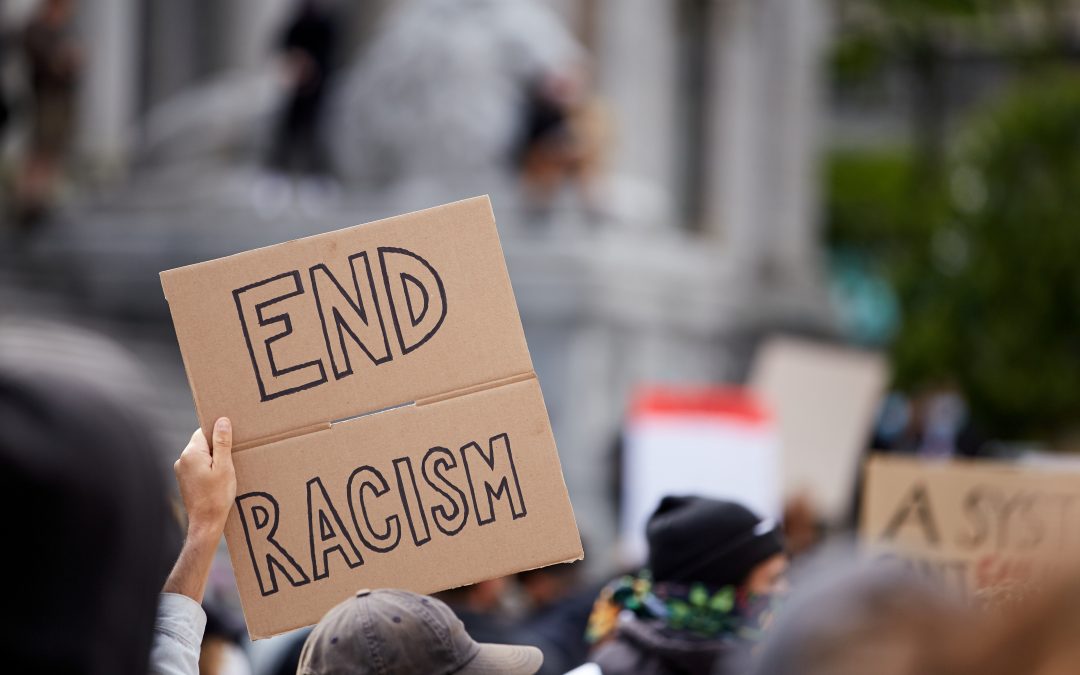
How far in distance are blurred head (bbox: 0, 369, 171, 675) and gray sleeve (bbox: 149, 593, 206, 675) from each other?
0.57 m

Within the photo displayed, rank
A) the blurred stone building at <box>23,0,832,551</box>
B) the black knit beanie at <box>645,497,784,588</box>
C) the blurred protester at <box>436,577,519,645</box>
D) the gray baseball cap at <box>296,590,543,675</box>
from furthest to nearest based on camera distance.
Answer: the blurred stone building at <box>23,0,832,551</box>
the blurred protester at <box>436,577,519,645</box>
the black knit beanie at <box>645,497,784,588</box>
the gray baseball cap at <box>296,590,543,675</box>

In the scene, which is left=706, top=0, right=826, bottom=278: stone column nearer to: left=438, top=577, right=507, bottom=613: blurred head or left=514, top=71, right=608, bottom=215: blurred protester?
left=514, top=71, right=608, bottom=215: blurred protester

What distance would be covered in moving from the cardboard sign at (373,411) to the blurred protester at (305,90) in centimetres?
1106

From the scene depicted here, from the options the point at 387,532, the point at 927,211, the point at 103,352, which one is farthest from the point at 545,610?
the point at 927,211

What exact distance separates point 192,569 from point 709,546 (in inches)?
54.2

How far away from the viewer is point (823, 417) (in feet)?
32.8

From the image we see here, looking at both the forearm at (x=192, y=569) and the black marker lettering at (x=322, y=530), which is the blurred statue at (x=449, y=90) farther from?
the forearm at (x=192, y=569)

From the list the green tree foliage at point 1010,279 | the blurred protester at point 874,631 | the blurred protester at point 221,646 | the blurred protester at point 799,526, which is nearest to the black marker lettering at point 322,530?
the blurred protester at point 221,646

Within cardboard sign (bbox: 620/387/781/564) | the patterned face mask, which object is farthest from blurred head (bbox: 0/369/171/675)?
cardboard sign (bbox: 620/387/781/564)

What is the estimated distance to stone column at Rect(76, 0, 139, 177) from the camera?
51.9ft

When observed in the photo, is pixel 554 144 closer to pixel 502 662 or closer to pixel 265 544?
pixel 265 544

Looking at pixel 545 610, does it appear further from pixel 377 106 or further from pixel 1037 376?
pixel 1037 376

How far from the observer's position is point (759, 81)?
901 inches

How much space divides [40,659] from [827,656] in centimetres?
81
